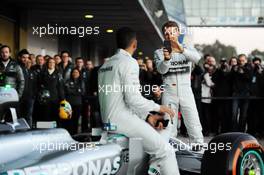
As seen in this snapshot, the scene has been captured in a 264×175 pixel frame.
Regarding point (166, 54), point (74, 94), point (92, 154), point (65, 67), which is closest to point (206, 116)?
point (74, 94)

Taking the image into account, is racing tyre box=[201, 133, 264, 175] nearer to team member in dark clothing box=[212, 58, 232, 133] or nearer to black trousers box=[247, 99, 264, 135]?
team member in dark clothing box=[212, 58, 232, 133]

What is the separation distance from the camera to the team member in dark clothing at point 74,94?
1056 cm

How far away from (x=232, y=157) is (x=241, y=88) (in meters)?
6.58

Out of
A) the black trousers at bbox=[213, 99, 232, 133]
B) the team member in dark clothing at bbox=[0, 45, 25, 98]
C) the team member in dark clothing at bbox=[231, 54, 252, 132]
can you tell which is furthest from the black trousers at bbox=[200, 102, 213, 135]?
the team member in dark clothing at bbox=[0, 45, 25, 98]

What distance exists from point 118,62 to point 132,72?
163mm

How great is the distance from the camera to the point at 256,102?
11.6m

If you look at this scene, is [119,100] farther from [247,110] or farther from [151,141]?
[247,110]

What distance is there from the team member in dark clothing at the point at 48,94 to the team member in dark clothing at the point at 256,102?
429cm

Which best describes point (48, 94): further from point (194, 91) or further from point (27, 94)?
point (194, 91)

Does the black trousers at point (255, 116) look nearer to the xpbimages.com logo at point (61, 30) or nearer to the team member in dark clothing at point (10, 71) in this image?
the team member in dark clothing at point (10, 71)

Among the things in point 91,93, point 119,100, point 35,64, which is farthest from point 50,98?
point 119,100

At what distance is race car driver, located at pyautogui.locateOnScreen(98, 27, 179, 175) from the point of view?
4625mm

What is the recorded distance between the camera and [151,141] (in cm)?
467

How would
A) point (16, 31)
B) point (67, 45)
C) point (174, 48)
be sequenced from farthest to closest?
point (67, 45), point (16, 31), point (174, 48)
